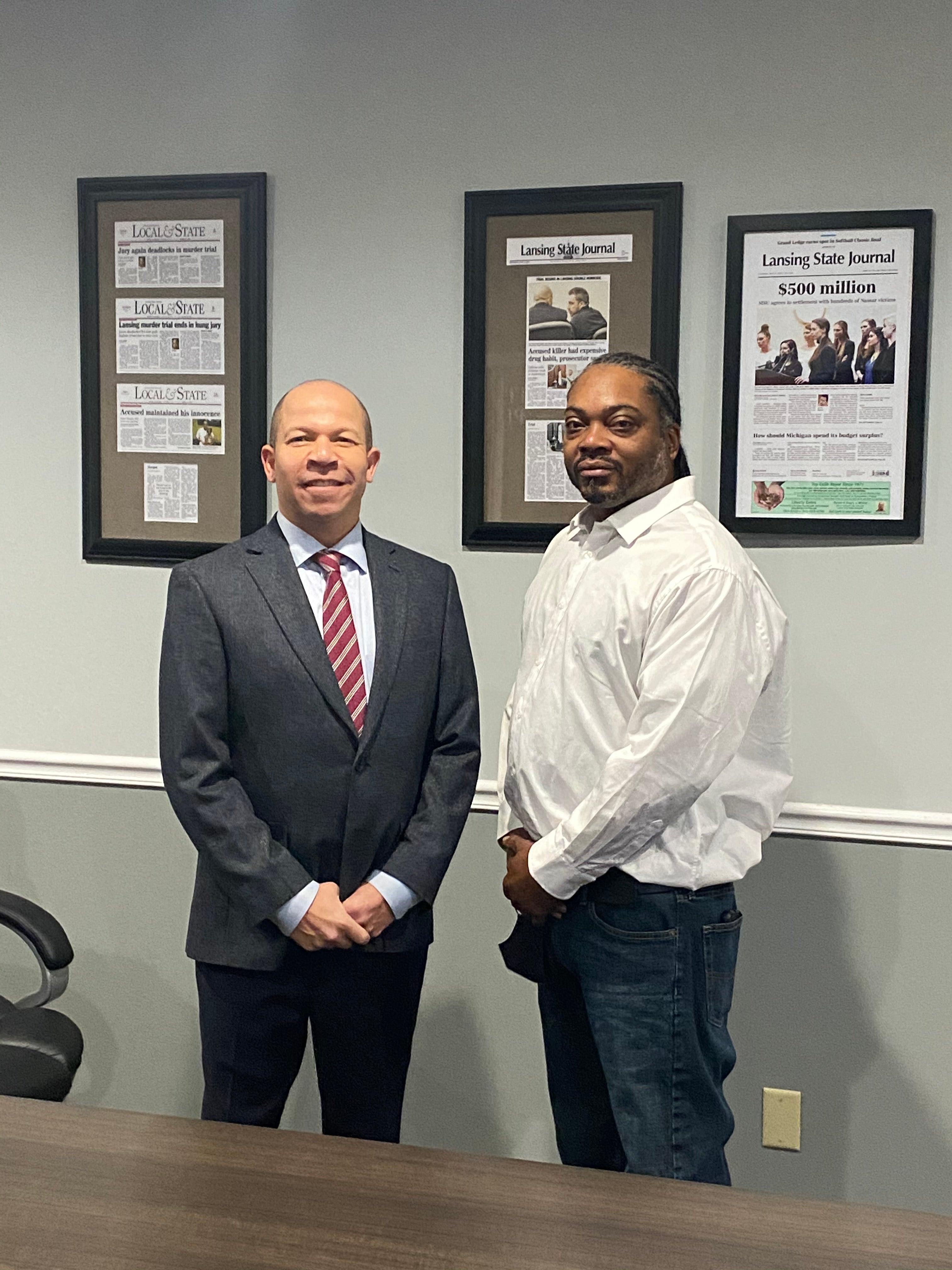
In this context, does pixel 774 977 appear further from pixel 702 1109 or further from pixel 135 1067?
pixel 135 1067

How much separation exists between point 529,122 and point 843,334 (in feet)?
2.26

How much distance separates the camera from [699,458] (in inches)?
90.3

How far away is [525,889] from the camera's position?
178 cm

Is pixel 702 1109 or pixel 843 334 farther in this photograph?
pixel 843 334

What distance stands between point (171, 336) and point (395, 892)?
4.11 ft

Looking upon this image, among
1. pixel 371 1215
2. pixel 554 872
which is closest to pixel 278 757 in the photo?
pixel 554 872

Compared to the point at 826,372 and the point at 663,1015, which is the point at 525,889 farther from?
the point at 826,372

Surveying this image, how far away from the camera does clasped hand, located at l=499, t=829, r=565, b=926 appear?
1767mm

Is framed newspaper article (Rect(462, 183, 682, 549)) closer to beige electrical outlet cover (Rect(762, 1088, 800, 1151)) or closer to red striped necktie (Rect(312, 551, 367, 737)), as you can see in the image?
red striped necktie (Rect(312, 551, 367, 737))

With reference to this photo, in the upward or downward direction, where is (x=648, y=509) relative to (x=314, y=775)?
upward

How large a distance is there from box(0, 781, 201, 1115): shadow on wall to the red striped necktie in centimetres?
88

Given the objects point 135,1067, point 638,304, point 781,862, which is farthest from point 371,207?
point 135,1067

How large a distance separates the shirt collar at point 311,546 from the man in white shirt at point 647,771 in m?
0.31

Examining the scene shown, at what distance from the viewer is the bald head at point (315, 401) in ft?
6.04
